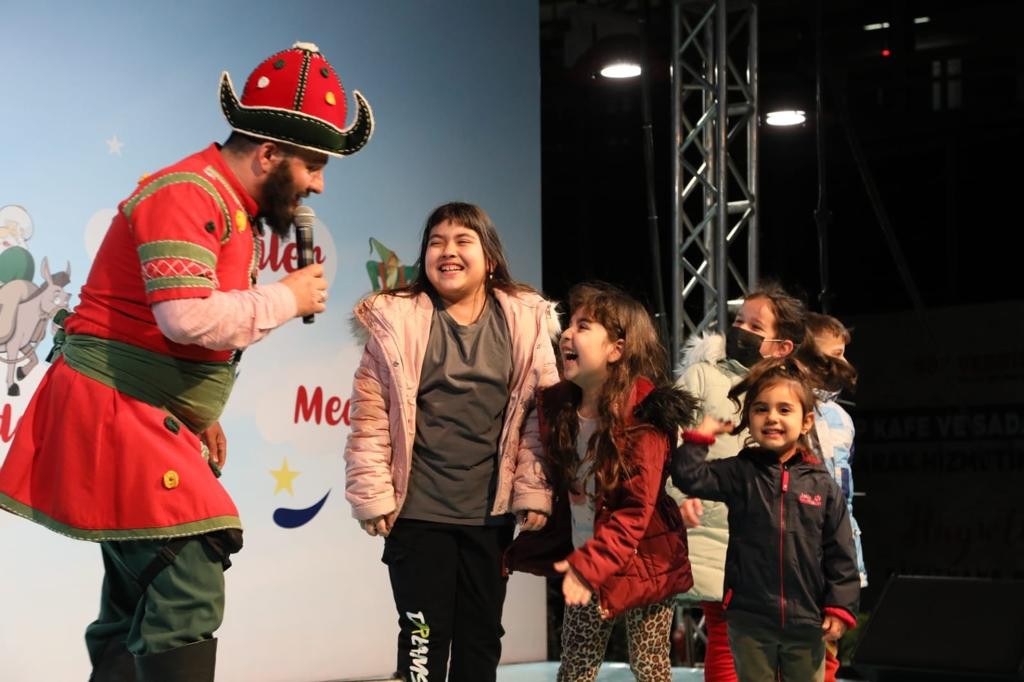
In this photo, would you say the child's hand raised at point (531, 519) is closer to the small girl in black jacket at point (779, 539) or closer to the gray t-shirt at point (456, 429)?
the gray t-shirt at point (456, 429)

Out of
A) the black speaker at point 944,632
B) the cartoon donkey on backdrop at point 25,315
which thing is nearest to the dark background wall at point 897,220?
the black speaker at point 944,632

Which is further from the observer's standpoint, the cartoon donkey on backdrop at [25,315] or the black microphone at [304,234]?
the cartoon donkey on backdrop at [25,315]

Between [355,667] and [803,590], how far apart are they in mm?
2430

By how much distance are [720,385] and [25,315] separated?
218cm

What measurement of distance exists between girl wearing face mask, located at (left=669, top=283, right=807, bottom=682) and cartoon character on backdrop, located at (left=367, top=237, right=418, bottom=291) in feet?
5.37

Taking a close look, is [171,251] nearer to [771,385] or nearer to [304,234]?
[304,234]

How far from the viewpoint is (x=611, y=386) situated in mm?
2936

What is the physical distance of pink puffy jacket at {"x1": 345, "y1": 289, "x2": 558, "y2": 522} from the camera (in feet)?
8.99

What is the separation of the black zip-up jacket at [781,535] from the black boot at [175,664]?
1302 millimetres

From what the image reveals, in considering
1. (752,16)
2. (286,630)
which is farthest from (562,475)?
(752,16)

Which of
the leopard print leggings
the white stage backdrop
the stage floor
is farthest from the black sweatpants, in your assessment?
the stage floor

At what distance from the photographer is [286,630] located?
15.6 feet

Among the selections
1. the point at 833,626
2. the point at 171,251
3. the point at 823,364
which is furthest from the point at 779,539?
the point at 171,251

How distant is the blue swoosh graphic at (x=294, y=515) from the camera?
4754 mm
